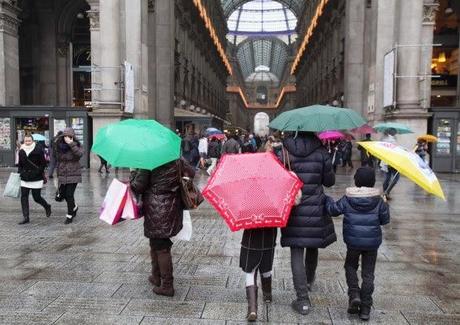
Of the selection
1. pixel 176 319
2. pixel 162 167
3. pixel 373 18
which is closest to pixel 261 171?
pixel 162 167

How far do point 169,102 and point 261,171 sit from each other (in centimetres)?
2574

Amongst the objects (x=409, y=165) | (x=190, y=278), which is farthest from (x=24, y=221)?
(x=409, y=165)

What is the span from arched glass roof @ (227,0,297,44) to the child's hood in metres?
117

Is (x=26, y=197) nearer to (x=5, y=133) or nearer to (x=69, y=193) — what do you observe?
(x=69, y=193)

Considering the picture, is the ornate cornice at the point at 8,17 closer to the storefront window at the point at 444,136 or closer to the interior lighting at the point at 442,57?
the storefront window at the point at 444,136

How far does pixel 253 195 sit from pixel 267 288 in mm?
1325

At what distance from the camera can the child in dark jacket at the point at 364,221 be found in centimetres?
475

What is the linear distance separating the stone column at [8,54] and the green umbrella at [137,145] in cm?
2195

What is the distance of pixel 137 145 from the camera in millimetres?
4984

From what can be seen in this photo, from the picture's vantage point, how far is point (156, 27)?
2917 cm

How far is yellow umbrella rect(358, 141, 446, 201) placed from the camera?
4.73 metres

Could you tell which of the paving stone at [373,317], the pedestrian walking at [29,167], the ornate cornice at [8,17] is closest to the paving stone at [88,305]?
the paving stone at [373,317]

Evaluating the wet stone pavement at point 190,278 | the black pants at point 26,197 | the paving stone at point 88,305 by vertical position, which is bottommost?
the wet stone pavement at point 190,278

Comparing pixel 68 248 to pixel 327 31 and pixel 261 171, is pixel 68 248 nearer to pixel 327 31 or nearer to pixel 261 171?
pixel 261 171
